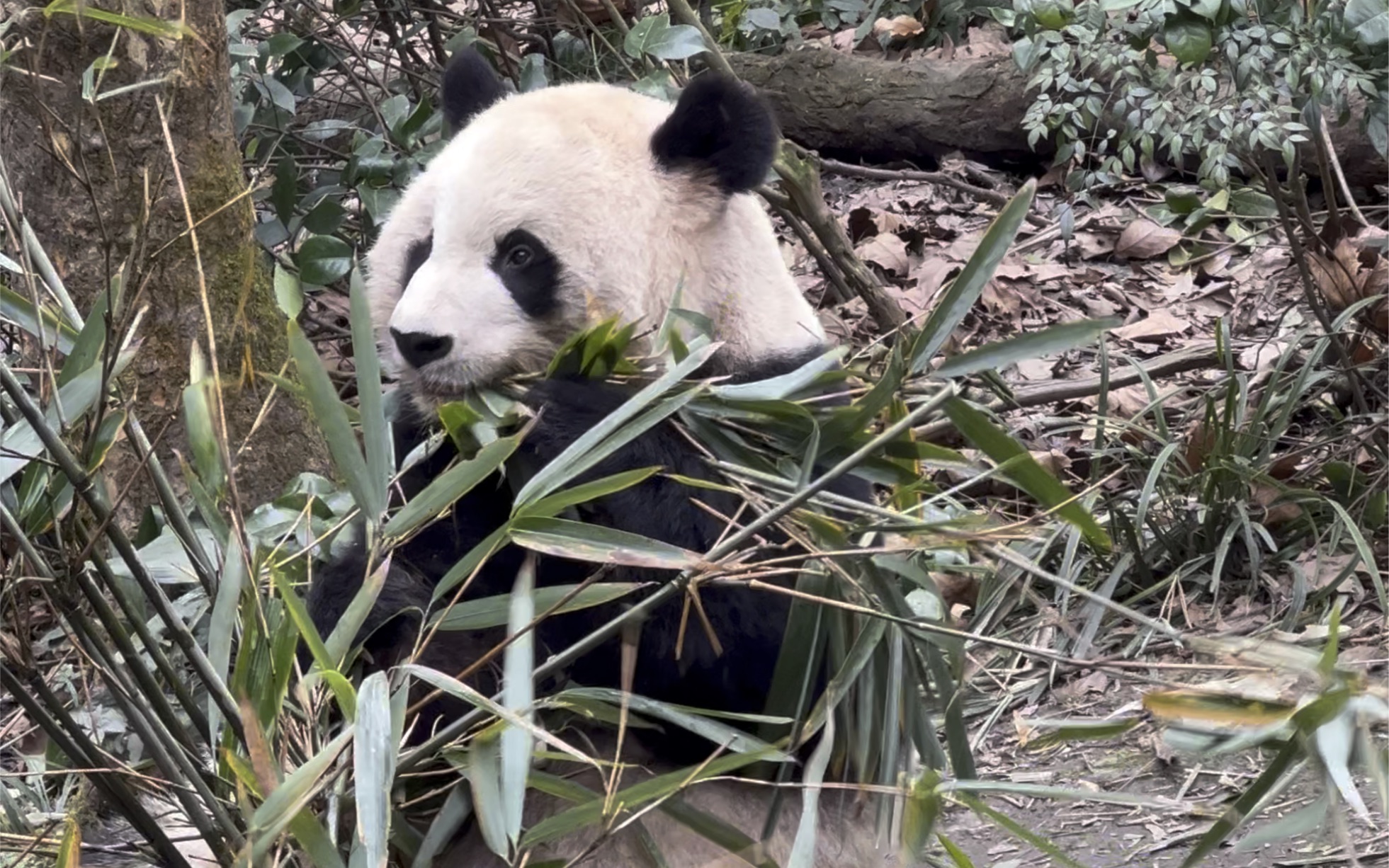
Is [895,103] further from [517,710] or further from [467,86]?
[517,710]

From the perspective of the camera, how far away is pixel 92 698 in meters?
2.48

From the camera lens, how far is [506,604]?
164cm

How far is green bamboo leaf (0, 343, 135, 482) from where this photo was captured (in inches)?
58.7

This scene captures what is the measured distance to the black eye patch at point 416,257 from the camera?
7.71 feet

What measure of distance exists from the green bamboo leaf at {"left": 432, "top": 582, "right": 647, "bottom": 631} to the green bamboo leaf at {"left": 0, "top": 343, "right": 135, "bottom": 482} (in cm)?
46

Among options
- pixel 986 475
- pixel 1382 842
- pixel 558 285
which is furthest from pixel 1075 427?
pixel 986 475

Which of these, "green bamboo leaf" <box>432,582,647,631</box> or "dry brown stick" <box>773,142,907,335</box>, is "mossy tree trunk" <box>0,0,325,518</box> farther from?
"dry brown stick" <box>773,142,907,335</box>

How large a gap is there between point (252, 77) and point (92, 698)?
6.21 feet

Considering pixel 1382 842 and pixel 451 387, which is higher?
pixel 451 387

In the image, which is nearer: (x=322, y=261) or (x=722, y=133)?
(x=722, y=133)

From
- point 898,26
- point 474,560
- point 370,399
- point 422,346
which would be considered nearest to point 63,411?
point 370,399

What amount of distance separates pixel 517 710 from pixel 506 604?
24cm

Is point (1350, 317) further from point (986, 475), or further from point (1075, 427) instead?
point (986, 475)

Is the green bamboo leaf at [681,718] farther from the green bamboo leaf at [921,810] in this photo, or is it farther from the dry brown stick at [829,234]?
the dry brown stick at [829,234]
